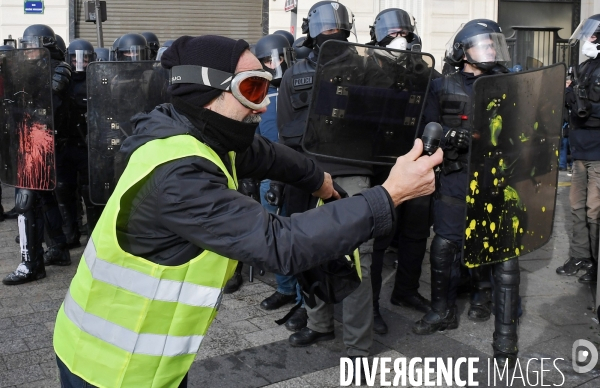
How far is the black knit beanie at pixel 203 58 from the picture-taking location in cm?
216

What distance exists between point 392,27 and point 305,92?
5.43ft

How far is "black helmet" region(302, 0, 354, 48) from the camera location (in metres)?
4.79

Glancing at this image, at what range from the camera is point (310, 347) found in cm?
448

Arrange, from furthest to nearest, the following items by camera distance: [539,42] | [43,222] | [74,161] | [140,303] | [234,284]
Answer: [539,42], [74,161], [43,222], [234,284], [140,303]

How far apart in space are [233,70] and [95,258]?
0.67 metres

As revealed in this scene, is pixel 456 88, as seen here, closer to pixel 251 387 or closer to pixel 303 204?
pixel 303 204

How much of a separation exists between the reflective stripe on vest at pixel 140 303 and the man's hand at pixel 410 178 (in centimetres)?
47

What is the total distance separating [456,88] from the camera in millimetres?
4512

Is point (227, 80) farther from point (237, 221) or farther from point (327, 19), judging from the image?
point (327, 19)

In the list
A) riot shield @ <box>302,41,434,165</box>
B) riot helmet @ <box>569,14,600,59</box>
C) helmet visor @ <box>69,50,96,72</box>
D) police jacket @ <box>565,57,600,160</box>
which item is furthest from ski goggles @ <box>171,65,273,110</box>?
helmet visor @ <box>69,50,96,72</box>

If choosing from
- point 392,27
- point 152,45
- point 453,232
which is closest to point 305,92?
point 453,232

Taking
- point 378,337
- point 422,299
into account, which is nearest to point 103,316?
point 378,337

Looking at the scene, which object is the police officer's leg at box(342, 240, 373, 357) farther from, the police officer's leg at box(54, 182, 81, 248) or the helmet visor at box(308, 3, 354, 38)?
the police officer's leg at box(54, 182, 81, 248)

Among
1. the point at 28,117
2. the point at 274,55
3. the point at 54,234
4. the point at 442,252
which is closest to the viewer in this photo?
the point at 442,252
